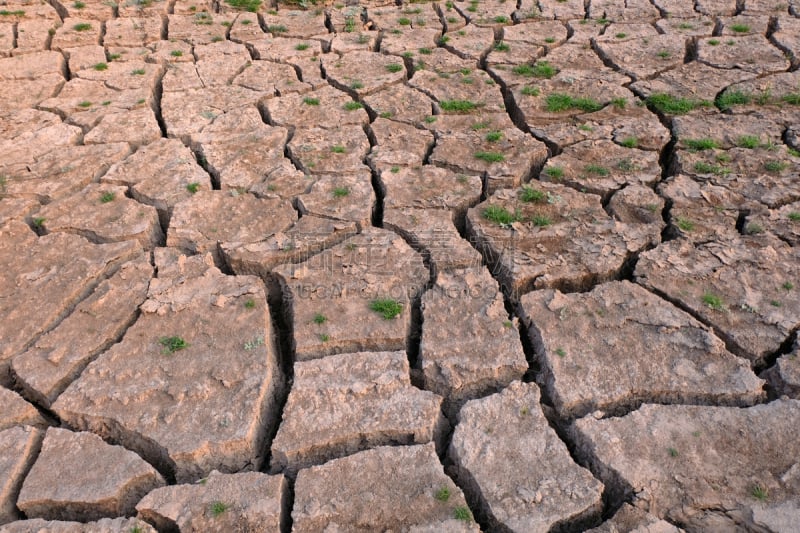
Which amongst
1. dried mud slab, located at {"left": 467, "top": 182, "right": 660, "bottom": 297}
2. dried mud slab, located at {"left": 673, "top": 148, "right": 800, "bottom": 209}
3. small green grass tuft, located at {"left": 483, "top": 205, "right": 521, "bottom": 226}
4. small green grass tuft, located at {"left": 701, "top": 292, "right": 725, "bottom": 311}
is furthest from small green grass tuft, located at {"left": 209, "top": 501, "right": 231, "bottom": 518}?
dried mud slab, located at {"left": 673, "top": 148, "right": 800, "bottom": 209}

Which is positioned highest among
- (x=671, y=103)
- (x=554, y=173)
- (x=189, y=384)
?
(x=671, y=103)

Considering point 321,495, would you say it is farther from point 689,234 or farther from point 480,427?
point 689,234

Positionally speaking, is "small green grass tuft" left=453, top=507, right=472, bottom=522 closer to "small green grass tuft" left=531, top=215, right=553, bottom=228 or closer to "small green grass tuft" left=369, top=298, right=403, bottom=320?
"small green grass tuft" left=369, top=298, right=403, bottom=320

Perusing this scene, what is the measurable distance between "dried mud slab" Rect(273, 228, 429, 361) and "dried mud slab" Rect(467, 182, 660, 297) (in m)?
0.46

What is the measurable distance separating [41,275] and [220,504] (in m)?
1.81

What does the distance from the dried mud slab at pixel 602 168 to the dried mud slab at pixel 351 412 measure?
6.11 feet

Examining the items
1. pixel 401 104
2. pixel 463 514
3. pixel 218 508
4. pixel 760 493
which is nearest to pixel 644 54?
pixel 401 104

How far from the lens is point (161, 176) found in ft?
12.7

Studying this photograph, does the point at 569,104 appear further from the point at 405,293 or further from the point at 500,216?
the point at 405,293

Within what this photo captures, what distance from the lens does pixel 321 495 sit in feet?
6.77

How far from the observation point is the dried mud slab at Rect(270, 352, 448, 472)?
226cm

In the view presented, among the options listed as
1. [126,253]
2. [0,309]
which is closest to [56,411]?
[0,309]

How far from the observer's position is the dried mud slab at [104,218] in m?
3.38

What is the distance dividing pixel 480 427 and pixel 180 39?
5.40m
